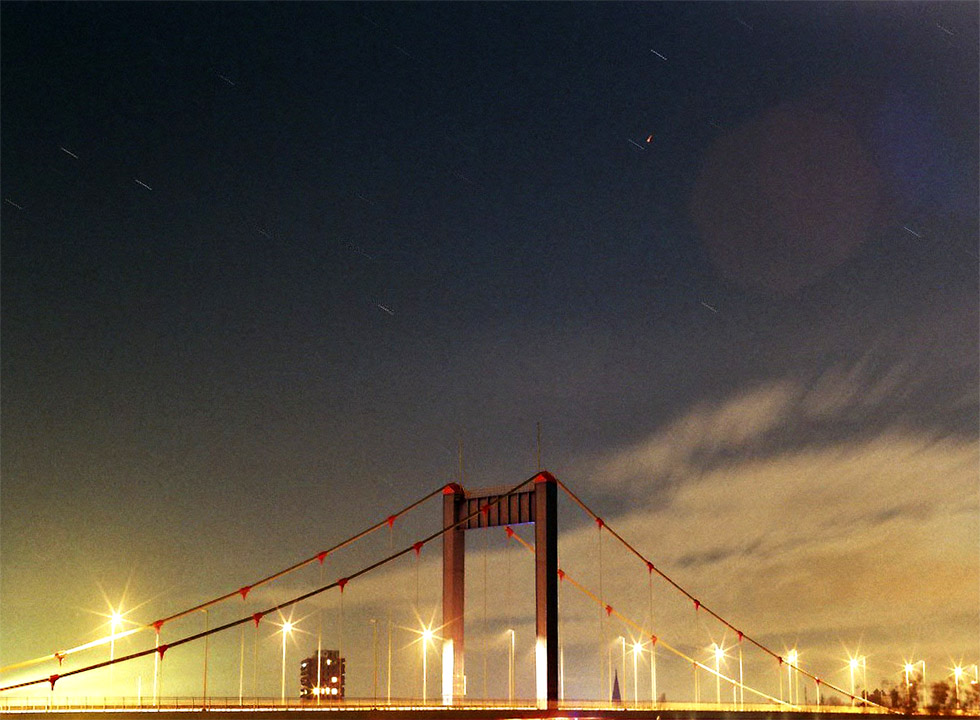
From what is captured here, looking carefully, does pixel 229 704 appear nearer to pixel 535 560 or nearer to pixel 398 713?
pixel 398 713

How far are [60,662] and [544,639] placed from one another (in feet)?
94.4

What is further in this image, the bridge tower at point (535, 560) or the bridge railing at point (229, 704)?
the bridge tower at point (535, 560)

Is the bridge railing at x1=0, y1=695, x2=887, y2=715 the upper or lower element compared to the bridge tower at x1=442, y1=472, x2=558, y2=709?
lower

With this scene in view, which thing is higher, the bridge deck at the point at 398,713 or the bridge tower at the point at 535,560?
the bridge tower at the point at 535,560

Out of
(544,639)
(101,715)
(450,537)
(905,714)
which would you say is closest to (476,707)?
(544,639)

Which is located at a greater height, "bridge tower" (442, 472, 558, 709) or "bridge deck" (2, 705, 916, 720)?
"bridge tower" (442, 472, 558, 709)

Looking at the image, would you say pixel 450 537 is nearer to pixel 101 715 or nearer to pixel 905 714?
pixel 101 715

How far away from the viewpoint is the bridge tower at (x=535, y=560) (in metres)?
97.8

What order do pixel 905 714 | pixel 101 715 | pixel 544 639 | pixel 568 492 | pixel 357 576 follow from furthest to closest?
pixel 905 714
pixel 568 492
pixel 357 576
pixel 544 639
pixel 101 715

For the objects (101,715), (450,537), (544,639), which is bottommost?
(101,715)

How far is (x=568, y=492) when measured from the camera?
11519cm

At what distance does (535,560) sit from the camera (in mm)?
99812

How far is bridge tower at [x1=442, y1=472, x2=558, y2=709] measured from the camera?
321 feet

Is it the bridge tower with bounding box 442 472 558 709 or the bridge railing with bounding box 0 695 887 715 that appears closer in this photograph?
the bridge railing with bounding box 0 695 887 715
